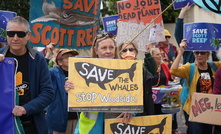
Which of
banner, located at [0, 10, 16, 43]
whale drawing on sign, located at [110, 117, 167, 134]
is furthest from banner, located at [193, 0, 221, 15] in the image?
banner, located at [0, 10, 16, 43]

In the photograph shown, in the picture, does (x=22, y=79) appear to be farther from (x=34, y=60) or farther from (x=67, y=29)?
(x=67, y=29)

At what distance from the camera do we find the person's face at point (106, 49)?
3684 millimetres

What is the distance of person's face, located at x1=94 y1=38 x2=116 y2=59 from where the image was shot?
12.1ft

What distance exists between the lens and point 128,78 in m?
3.57

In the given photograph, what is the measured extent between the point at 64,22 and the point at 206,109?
99.7 inches

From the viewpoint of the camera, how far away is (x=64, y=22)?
18.7 feet

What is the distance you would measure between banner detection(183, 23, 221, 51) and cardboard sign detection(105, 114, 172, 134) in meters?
1.71

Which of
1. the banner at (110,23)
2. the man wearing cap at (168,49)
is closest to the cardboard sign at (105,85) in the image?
the man wearing cap at (168,49)

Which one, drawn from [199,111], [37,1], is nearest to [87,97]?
[199,111]

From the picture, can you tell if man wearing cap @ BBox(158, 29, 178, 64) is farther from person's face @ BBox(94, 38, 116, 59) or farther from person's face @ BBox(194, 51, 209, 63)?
person's face @ BBox(94, 38, 116, 59)

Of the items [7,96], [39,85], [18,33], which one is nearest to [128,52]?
[39,85]

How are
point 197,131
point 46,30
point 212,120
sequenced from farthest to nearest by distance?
point 46,30, point 197,131, point 212,120

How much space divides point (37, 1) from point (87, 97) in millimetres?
2552

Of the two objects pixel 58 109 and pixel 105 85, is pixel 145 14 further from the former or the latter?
pixel 105 85
